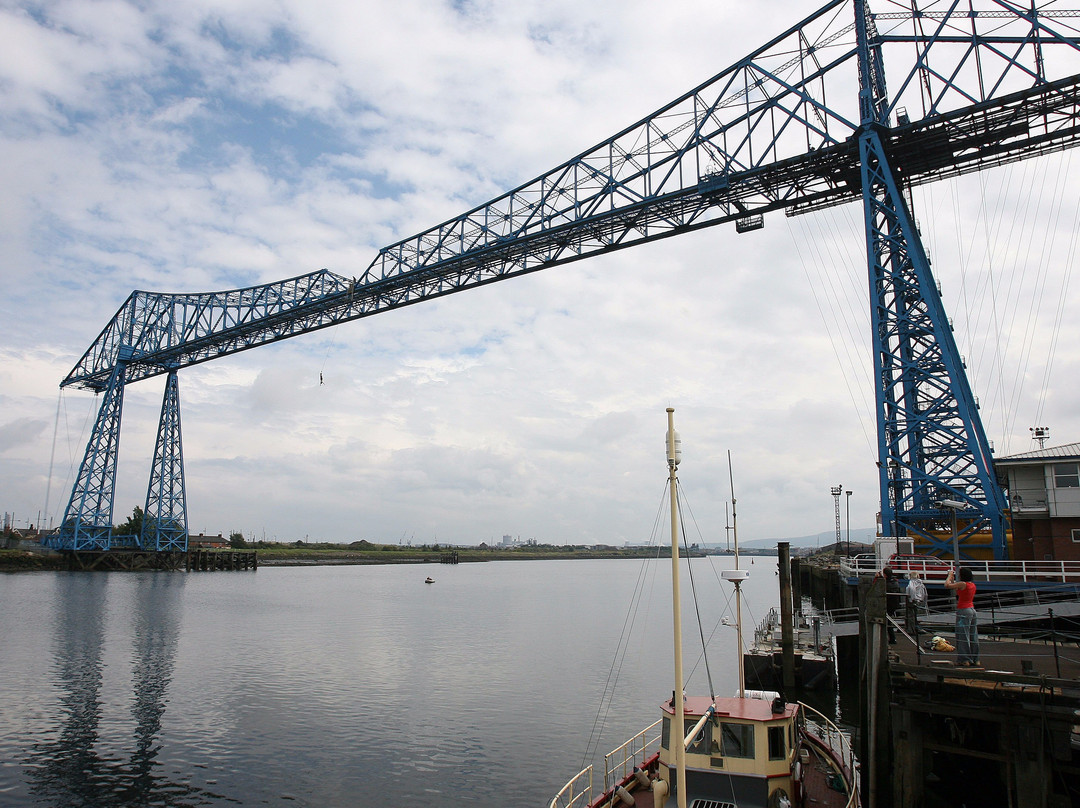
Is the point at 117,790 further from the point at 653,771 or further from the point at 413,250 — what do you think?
the point at 413,250

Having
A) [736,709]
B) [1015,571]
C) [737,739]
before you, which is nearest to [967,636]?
[736,709]

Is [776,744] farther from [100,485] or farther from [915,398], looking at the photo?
[100,485]

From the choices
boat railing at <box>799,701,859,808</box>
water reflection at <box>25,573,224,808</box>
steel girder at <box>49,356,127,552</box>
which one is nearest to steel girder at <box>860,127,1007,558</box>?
boat railing at <box>799,701,859,808</box>

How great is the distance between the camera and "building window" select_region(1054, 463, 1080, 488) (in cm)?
2661

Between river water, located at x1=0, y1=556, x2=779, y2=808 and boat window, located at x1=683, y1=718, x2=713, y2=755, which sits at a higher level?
boat window, located at x1=683, y1=718, x2=713, y2=755

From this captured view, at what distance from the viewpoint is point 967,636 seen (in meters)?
12.4

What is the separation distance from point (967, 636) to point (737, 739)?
454 centimetres

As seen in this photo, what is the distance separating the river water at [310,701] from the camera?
17219 millimetres

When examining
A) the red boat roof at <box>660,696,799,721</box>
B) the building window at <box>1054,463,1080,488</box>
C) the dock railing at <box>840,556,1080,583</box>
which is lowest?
the red boat roof at <box>660,696,799,721</box>

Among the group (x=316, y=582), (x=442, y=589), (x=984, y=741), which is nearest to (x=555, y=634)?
(x=984, y=741)

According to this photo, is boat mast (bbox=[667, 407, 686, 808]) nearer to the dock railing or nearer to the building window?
the dock railing

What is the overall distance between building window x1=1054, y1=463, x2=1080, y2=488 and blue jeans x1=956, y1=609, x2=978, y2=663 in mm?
19127

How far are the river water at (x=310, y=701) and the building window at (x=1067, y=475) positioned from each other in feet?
50.0

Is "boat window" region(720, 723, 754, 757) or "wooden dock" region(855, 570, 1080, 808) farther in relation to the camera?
"boat window" region(720, 723, 754, 757)
